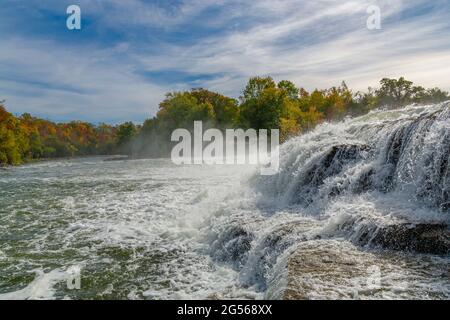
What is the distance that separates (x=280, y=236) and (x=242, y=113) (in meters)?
50.5

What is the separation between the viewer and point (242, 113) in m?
56.7

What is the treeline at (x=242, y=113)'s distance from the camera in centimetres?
5158

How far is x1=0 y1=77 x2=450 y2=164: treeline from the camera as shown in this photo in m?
51.6

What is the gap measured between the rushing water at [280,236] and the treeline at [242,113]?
32.6 m

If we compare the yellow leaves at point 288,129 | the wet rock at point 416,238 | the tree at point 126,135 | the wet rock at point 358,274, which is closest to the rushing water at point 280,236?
the wet rock at point 358,274

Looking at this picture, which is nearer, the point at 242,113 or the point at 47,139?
the point at 242,113

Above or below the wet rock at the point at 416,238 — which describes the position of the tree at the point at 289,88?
above

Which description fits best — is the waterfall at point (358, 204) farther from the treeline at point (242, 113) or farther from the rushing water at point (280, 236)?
the treeline at point (242, 113)

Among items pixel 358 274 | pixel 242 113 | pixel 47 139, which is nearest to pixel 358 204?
pixel 358 274

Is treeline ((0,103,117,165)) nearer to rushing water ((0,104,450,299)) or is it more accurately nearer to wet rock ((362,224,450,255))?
rushing water ((0,104,450,299))

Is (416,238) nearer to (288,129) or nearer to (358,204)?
(358,204)

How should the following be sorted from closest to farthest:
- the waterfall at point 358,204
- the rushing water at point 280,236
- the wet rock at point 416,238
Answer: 1. the rushing water at point 280,236
2. the wet rock at point 416,238
3. the waterfall at point 358,204

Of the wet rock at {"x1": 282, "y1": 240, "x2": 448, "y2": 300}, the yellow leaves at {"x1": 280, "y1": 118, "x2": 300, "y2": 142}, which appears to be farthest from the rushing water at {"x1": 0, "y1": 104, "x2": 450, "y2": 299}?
the yellow leaves at {"x1": 280, "y1": 118, "x2": 300, "y2": 142}
